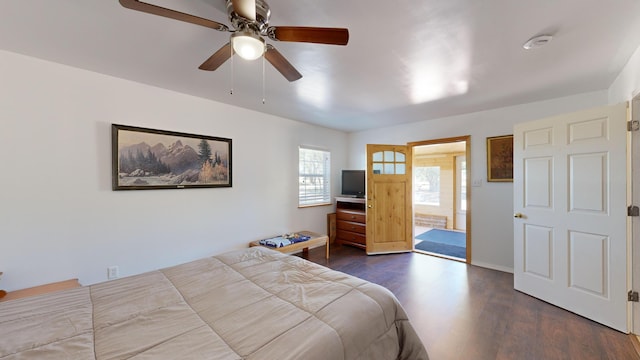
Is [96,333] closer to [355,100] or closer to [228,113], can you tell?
[228,113]

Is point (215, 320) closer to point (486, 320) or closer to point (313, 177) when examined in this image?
point (486, 320)

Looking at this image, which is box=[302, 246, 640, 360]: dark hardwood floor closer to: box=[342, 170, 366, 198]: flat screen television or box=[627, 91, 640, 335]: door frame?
box=[627, 91, 640, 335]: door frame

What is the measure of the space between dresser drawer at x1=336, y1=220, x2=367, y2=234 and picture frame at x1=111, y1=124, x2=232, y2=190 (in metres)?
2.42

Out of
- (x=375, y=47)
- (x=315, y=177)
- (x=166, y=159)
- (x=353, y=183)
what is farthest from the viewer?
(x=353, y=183)

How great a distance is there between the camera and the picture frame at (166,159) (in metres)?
2.58

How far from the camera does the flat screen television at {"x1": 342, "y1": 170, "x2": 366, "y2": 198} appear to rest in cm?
492

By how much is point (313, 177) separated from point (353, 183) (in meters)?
0.85

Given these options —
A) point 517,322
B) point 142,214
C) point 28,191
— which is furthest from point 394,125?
point 28,191

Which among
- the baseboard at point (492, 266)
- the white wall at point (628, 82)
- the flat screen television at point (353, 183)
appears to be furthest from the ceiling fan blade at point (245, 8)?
the baseboard at point (492, 266)

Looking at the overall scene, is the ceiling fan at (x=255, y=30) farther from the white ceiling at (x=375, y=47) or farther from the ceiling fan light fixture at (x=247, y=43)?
the white ceiling at (x=375, y=47)

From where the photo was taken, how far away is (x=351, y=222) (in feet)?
15.7

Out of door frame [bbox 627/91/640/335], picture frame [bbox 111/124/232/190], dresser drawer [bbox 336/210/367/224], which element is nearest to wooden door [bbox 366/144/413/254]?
dresser drawer [bbox 336/210/367/224]

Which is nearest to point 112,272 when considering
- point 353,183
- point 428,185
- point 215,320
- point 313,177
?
point 215,320

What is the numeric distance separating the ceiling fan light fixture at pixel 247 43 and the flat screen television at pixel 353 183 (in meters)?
3.75
